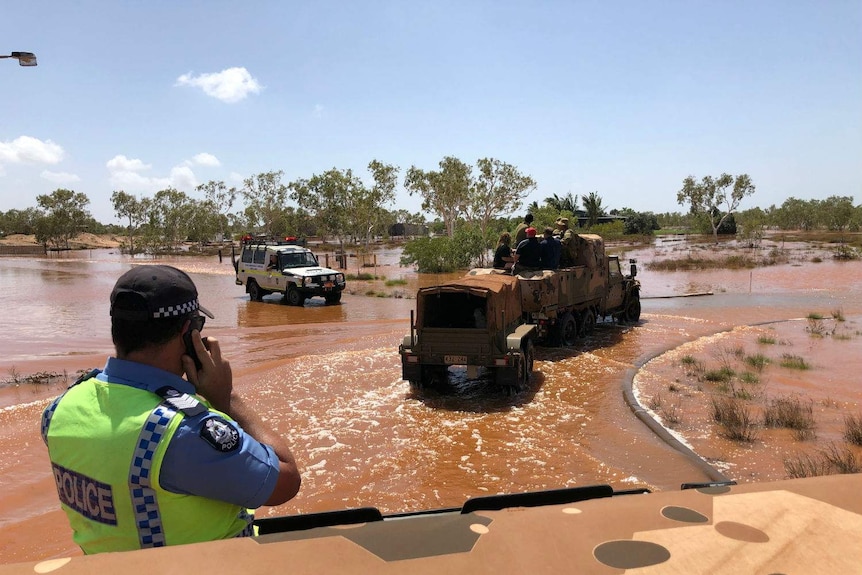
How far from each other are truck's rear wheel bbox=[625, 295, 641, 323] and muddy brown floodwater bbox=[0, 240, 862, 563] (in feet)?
0.84

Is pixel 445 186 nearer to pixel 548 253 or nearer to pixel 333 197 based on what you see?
pixel 333 197

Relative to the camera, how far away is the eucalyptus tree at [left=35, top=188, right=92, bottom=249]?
7756cm

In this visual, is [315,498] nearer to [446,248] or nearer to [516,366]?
[516,366]

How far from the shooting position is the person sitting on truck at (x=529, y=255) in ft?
39.5

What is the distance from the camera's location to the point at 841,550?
127cm

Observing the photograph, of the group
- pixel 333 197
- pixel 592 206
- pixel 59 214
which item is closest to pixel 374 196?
pixel 333 197

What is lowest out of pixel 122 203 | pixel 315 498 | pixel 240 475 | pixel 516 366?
pixel 315 498

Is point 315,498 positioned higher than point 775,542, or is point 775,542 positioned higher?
point 775,542

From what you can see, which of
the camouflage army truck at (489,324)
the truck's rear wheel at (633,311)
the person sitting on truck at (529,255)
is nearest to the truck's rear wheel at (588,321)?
the camouflage army truck at (489,324)

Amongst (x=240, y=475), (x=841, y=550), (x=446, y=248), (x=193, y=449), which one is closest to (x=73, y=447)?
(x=193, y=449)

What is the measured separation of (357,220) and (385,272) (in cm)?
1860

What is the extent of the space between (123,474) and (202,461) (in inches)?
9.0

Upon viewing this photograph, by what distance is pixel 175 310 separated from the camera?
6.43ft

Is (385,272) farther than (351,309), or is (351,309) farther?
(385,272)
